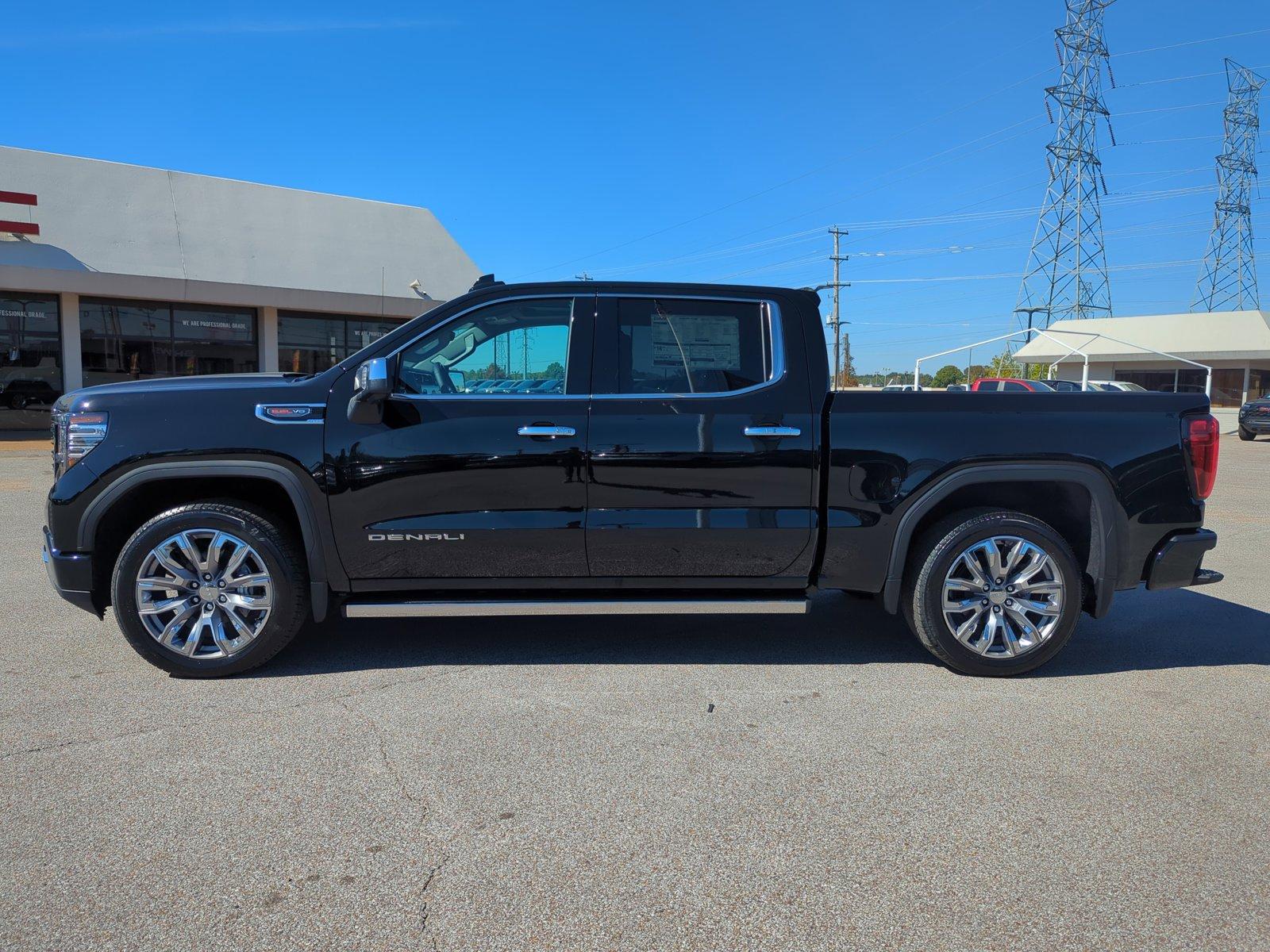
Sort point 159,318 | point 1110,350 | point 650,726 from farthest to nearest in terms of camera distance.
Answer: point 1110,350
point 159,318
point 650,726

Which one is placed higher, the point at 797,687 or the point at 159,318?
the point at 159,318

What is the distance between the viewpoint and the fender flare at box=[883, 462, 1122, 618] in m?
4.62

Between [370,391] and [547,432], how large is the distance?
0.85 meters

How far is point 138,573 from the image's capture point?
14.5 ft

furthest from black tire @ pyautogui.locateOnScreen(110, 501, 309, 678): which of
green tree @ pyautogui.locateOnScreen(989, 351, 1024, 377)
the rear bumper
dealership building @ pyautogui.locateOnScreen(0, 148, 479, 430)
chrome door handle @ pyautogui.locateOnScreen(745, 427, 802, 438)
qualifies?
green tree @ pyautogui.locateOnScreen(989, 351, 1024, 377)

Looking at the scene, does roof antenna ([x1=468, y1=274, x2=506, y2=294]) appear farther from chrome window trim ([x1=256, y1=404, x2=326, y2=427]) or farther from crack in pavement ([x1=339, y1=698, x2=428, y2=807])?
crack in pavement ([x1=339, y1=698, x2=428, y2=807])

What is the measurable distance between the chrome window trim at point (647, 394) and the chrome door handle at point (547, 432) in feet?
0.54

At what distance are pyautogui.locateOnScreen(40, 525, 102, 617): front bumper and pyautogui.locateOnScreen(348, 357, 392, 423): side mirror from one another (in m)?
1.47

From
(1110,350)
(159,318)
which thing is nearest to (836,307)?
(1110,350)

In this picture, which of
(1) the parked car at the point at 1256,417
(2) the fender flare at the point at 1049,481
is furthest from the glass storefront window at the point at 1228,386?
(2) the fender flare at the point at 1049,481

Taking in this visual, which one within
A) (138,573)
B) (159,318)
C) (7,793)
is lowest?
(7,793)

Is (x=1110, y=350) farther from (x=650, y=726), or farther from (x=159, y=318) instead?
(x=650, y=726)

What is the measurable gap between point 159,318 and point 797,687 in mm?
20046

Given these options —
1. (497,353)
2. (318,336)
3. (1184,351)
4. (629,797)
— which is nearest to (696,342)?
(497,353)
